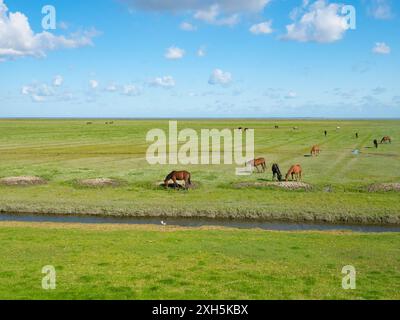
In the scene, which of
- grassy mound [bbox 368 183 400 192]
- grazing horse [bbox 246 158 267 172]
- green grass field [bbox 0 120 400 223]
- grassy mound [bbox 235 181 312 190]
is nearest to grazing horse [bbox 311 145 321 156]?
green grass field [bbox 0 120 400 223]

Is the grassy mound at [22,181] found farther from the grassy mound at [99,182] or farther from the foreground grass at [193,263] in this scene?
the foreground grass at [193,263]

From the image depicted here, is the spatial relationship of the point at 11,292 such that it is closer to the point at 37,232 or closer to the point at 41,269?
the point at 41,269

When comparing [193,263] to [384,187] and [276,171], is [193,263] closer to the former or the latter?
[276,171]

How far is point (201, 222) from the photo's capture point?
94.9 ft

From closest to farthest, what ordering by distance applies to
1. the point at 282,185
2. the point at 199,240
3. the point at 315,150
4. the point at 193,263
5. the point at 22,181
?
the point at 193,263 < the point at 199,240 < the point at 282,185 < the point at 22,181 < the point at 315,150

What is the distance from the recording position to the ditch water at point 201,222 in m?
27.1

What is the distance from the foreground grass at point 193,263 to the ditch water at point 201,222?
2.87 m

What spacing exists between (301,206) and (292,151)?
34.7m

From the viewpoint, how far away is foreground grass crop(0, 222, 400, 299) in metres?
13.8

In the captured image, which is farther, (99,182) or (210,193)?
(99,182)

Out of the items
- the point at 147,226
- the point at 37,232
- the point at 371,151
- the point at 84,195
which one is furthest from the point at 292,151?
the point at 37,232

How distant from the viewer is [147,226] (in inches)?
1058

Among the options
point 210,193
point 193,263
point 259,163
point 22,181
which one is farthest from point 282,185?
point 22,181

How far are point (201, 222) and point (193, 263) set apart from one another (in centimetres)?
1149
